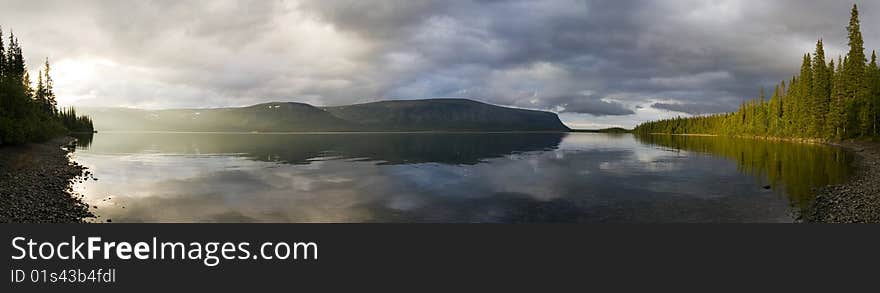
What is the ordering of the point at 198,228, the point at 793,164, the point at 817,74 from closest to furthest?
the point at 198,228 < the point at 793,164 < the point at 817,74

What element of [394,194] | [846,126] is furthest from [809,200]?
[846,126]

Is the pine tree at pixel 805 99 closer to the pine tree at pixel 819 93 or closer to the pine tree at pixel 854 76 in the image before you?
the pine tree at pixel 819 93

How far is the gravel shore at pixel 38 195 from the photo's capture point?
22703 millimetres

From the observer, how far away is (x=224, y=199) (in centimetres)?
3052

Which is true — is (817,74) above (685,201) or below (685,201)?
above

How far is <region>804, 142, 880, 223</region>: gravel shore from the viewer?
2256cm

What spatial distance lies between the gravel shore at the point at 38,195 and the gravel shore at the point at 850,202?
128 feet

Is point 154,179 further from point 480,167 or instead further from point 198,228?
point 480,167

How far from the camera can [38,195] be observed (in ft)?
92.7

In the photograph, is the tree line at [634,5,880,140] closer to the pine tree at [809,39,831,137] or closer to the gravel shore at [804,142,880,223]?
the pine tree at [809,39,831,137]

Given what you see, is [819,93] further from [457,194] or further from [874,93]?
[457,194]

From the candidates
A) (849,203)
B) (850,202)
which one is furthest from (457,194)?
(850,202)

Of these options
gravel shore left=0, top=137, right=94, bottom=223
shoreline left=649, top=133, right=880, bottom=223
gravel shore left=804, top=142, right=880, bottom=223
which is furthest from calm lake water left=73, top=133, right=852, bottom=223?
gravel shore left=0, top=137, right=94, bottom=223

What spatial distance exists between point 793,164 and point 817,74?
7634cm
